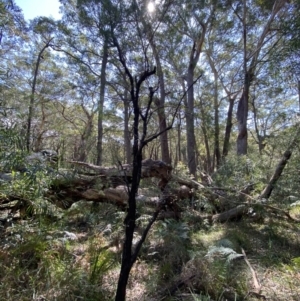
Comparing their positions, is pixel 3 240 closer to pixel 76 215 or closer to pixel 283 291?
pixel 76 215

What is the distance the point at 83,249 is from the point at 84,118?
43.5 feet

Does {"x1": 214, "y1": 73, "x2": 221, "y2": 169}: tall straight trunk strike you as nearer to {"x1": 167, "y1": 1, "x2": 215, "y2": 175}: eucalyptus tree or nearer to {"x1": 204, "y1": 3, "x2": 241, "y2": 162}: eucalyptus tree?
Answer: {"x1": 204, "y1": 3, "x2": 241, "y2": 162}: eucalyptus tree

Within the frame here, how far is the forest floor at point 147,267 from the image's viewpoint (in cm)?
169

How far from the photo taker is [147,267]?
2.20m

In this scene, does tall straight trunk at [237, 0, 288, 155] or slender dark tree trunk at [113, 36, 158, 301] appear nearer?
slender dark tree trunk at [113, 36, 158, 301]

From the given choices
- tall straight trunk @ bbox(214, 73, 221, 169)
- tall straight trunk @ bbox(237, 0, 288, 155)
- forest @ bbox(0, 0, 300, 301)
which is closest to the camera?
forest @ bbox(0, 0, 300, 301)

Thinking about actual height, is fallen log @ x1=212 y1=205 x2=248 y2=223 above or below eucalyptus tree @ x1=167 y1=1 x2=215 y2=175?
below

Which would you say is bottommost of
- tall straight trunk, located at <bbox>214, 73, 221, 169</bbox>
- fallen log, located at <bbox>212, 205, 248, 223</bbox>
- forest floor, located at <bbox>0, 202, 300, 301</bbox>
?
forest floor, located at <bbox>0, 202, 300, 301</bbox>

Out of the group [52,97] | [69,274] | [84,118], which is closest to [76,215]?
[69,274]

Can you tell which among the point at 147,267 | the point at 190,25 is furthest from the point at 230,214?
the point at 190,25

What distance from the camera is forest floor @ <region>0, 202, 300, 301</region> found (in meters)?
1.69

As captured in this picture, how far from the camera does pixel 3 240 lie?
197 centimetres

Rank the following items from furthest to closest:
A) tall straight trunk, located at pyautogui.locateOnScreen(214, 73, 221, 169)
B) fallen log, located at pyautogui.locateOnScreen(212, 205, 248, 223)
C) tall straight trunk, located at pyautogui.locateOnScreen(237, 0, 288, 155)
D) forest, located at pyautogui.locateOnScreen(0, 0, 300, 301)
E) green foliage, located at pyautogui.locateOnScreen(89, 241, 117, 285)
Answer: tall straight trunk, located at pyautogui.locateOnScreen(214, 73, 221, 169) → tall straight trunk, located at pyautogui.locateOnScreen(237, 0, 288, 155) → fallen log, located at pyautogui.locateOnScreen(212, 205, 248, 223) → green foliage, located at pyautogui.locateOnScreen(89, 241, 117, 285) → forest, located at pyautogui.locateOnScreen(0, 0, 300, 301)

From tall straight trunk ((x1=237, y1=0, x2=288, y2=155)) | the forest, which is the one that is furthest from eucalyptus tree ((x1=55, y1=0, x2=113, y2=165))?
tall straight trunk ((x1=237, y1=0, x2=288, y2=155))
